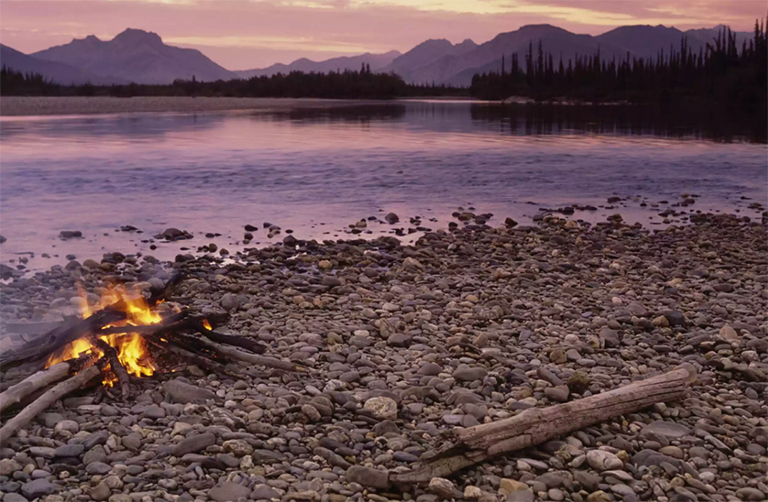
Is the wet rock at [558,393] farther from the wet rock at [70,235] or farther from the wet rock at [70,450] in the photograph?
the wet rock at [70,235]

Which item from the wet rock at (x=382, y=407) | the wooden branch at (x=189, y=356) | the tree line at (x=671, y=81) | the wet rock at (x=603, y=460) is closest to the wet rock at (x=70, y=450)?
the wooden branch at (x=189, y=356)

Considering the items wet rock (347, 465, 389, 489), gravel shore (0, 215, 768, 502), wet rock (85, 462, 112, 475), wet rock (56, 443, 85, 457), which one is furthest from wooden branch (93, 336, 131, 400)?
wet rock (347, 465, 389, 489)

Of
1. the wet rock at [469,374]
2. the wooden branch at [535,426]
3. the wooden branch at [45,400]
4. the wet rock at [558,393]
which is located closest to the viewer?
the wooden branch at [535,426]

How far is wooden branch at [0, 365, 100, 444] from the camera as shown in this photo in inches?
177

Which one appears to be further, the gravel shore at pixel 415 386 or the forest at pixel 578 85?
the forest at pixel 578 85

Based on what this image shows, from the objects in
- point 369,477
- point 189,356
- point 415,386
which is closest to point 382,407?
point 415,386

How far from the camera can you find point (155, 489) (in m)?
4.03

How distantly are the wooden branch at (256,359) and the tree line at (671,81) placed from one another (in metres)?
69.1

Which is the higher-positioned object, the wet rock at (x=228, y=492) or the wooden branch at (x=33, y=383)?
the wooden branch at (x=33, y=383)

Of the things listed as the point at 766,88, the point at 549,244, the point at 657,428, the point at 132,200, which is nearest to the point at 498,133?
the point at 132,200

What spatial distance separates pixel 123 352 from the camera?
5.65m

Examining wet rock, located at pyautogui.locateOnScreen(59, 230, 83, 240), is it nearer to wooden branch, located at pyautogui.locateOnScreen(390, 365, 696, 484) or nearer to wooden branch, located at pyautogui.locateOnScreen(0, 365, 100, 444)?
wooden branch, located at pyautogui.locateOnScreen(0, 365, 100, 444)

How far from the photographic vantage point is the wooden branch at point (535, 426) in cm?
425

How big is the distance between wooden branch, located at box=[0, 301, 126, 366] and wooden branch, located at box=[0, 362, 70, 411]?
1.02 feet
